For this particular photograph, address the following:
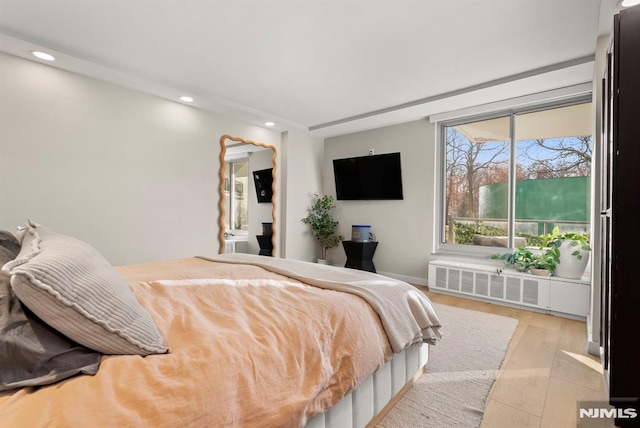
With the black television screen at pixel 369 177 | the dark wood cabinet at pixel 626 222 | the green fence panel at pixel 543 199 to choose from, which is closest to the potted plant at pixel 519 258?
the green fence panel at pixel 543 199

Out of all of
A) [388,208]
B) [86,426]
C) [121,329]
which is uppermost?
[388,208]

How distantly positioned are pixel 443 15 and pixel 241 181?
307 centimetres

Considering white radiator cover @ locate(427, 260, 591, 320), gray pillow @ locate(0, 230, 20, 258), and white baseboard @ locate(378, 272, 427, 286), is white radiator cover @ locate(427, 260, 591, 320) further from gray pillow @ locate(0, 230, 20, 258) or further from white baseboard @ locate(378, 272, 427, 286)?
gray pillow @ locate(0, 230, 20, 258)

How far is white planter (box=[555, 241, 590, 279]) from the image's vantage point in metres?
3.06

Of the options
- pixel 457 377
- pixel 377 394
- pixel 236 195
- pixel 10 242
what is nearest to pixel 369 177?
pixel 236 195

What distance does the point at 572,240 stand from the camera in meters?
3.10

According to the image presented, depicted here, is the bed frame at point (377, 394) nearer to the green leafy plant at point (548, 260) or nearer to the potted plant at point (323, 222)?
the green leafy plant at point (548, 260)

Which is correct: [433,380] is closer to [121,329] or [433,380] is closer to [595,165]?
[121,329]

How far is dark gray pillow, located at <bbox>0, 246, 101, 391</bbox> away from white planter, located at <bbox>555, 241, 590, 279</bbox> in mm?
3934

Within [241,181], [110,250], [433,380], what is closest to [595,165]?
[433,380]

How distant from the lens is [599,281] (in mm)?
2209

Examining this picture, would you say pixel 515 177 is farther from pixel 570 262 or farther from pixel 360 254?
pixel 360 254

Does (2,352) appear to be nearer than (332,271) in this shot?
Yes

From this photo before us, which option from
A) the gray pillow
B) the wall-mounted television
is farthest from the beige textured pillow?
the wall-mounted television
